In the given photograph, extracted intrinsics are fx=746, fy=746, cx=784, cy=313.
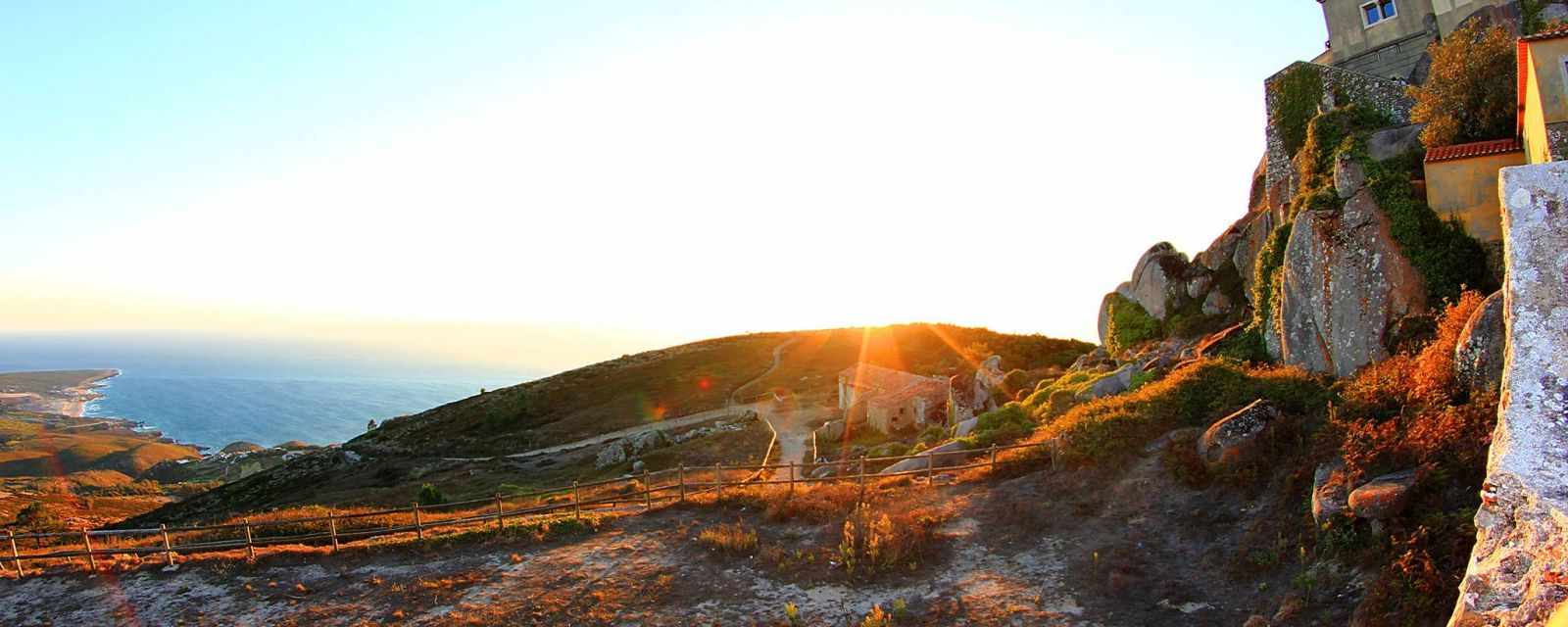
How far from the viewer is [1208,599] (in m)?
15.7

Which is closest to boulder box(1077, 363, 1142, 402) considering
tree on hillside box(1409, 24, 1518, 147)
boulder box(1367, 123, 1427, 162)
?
boulder box(1367, 123, 1427, 162)

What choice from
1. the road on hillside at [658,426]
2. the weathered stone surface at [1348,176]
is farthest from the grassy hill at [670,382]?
the weathered stone surface at [1348,176]

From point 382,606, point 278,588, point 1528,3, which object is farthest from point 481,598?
point 1528,3

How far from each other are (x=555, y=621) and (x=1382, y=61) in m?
46.1

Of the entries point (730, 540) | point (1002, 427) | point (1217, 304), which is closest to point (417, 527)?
point (730, 540)

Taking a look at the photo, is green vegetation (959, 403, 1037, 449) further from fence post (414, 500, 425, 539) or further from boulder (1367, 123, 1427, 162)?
fence post (414, 500, 425, 539)

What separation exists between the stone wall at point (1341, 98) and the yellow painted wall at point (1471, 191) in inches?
342

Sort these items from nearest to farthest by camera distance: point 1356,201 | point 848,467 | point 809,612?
point 809,612, point 1356,201, point 848,467

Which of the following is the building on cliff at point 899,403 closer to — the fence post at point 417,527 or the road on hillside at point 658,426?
the road on hillside at point 658,426

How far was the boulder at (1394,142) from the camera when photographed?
25.7 m

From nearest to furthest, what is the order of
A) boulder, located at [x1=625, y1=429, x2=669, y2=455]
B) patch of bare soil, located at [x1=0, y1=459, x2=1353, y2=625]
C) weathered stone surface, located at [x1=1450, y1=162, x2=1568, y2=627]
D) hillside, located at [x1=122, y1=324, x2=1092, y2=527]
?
weathered stone surface, located at [x1=1450, y1=162, x2=1568, y2=627]
patch of bare soil, located at [x1=0, y1=459, x2=1353, y2=625]
hillside, located at [x1=122, y1=324, x2=1092, y2=527]
boulder, located at [x1=625, y1=429, x2=669, y2=455]

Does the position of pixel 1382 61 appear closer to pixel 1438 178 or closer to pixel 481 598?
pixel 1438 178

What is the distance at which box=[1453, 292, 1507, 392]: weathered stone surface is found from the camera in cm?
1521

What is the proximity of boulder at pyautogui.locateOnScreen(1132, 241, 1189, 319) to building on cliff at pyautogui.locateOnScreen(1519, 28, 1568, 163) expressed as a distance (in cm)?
1924
